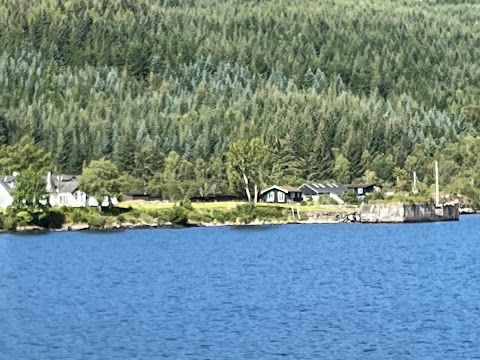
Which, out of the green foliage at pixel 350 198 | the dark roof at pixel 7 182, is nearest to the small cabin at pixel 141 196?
the dark roof at pixel 7 182

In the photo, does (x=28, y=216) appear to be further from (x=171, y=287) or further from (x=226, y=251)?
(x=171, y=287)

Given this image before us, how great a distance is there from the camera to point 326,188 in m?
172

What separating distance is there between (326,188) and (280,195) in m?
11.7

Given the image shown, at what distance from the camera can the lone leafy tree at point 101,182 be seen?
132375 millimetres

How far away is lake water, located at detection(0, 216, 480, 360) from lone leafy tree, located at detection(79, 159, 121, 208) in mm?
28525

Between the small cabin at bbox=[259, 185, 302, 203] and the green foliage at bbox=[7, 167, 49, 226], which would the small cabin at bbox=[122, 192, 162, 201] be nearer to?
the small cabin at bbox=[259, 185, 302, 203]

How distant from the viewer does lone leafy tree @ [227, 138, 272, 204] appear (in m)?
155

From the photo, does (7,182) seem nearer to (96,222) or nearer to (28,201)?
(96,222)

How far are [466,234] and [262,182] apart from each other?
4950 cm

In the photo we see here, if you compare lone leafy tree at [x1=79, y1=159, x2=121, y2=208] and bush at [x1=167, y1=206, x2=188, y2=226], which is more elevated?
lone leafy tree at [x1=79, y1=159, x2=121, y2=208]

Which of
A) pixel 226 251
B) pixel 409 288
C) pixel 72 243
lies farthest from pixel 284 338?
pixel 72 243

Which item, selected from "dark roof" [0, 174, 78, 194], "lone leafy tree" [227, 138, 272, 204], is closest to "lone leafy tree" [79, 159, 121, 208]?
"dark roof" [0, 174, 78, 194]

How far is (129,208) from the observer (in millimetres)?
134875

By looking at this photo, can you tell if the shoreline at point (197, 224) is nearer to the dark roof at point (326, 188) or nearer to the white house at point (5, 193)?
the white house at point (5, 193)
